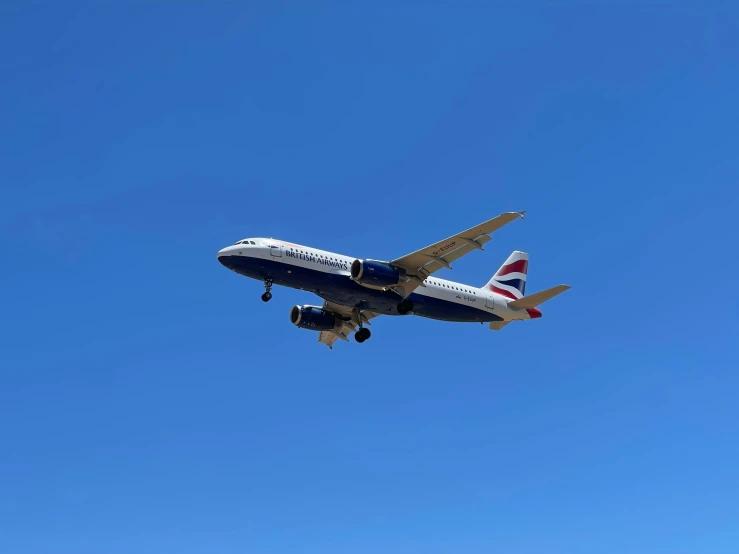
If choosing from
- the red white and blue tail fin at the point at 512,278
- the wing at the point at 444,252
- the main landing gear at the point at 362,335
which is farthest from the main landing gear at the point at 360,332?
the red white and blue tail fin at the point at 512,278

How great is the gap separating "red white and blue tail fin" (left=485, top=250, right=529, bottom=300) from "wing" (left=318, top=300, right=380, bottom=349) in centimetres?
911

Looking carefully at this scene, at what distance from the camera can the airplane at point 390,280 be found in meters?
51.8

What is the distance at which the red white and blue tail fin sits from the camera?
62.2 meters

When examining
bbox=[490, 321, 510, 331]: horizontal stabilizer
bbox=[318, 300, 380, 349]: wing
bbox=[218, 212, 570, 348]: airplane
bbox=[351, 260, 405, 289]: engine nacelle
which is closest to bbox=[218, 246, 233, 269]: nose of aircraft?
bbox=[218, 212, 570, 348]: airplane

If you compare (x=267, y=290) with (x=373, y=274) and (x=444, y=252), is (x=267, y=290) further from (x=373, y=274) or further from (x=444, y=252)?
(x=444, y=252)

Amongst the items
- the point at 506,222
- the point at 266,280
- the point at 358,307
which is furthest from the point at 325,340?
the point at 506,222

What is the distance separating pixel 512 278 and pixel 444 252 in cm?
1282

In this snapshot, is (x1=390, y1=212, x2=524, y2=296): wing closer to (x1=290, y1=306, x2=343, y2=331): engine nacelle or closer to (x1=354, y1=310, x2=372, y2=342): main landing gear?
(x1=354, y1=310, x2=372, y2=342): main landing gear

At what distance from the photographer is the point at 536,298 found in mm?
56594

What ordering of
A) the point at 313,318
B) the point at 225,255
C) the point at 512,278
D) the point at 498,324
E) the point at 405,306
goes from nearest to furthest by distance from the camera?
the point at 225,255, the point at 405,306, the point at 498,324, the point at 313,318, the point at 512,278

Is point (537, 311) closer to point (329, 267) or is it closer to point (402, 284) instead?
point (402, 284)

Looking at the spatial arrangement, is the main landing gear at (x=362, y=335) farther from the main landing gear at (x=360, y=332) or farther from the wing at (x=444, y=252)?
the wing at (x=444, y=252)

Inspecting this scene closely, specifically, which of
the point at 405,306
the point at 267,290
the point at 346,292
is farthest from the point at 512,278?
the point at 267,290

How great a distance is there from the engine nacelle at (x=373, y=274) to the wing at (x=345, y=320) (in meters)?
7.45
